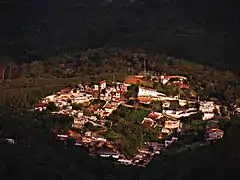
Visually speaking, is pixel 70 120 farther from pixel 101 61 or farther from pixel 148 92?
pixel 101 61

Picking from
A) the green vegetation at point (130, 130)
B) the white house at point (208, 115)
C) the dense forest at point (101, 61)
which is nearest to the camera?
the dense forest at point (101, 61)

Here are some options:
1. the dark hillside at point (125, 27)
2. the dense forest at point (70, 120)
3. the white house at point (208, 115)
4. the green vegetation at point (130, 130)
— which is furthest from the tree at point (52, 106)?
the dark hillside at point (125, 27)

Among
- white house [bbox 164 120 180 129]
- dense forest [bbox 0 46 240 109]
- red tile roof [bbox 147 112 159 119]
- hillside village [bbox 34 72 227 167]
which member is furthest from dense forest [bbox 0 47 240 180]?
red tile roof [bbox 147 112 159 119]

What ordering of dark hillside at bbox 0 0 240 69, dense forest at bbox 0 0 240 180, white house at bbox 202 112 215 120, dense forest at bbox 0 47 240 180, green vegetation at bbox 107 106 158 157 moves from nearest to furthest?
dense forest at bbox 0 47 240 180 → dense forest at bbox 0 0 240 180 → green vegetation at bbox 107 106 158 157 → white house at bbox 202 112 215 120 → dark hillside at bbox 0 0 240 69

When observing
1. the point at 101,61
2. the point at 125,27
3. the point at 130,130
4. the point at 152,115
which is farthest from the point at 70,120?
the point at 125,27

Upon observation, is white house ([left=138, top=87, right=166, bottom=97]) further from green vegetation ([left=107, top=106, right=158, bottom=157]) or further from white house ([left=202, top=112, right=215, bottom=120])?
white house ([left=202, top=112, right=215, bottom=120])

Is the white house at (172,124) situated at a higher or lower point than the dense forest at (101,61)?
lower

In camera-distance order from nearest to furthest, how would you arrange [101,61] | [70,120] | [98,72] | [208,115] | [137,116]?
[70,120], [137,116], [208,115], [98,72], [101,61]

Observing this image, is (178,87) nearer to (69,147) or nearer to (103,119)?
(103,119)

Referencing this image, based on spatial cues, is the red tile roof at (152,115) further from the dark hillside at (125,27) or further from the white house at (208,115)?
the dark hillside at (125,27)

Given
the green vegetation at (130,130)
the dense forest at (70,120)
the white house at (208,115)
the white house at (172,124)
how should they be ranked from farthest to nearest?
the white house at (208,115), the white house at (172,124), the green vegetation at (130,130), the dense forest at (70,120)
